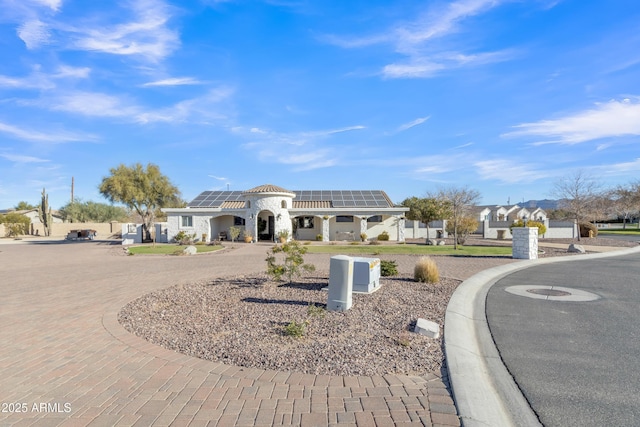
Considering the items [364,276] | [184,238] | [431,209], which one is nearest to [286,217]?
[184,238]

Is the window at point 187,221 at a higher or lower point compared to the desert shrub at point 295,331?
higher

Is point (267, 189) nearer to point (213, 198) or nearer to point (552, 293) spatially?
point (213, 198)

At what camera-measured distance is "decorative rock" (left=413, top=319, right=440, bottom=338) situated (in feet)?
18.5

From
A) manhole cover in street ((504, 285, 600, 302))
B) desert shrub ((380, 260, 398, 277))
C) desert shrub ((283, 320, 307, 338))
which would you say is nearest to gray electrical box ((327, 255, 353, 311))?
desert shrub ((283, 320, 307, 338))

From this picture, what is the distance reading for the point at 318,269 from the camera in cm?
1331

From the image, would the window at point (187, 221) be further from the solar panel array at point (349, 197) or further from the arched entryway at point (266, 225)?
the solar panel array at point (349, 197)

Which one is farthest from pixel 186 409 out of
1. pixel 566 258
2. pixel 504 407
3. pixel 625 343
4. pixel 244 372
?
pixel 566 258

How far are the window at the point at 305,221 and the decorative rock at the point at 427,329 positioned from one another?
2877 cm

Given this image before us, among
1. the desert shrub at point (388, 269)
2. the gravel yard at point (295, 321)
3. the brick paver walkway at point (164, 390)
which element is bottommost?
the brick paver walkway at point (164, 390)

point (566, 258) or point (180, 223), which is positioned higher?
point (180, 223)

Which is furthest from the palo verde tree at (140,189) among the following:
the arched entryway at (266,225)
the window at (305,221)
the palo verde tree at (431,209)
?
the palo verde tree at (431,209)

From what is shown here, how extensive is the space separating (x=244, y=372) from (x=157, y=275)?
30.6ft

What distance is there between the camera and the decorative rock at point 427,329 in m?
5.63

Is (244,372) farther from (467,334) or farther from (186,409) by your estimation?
(467,334)
